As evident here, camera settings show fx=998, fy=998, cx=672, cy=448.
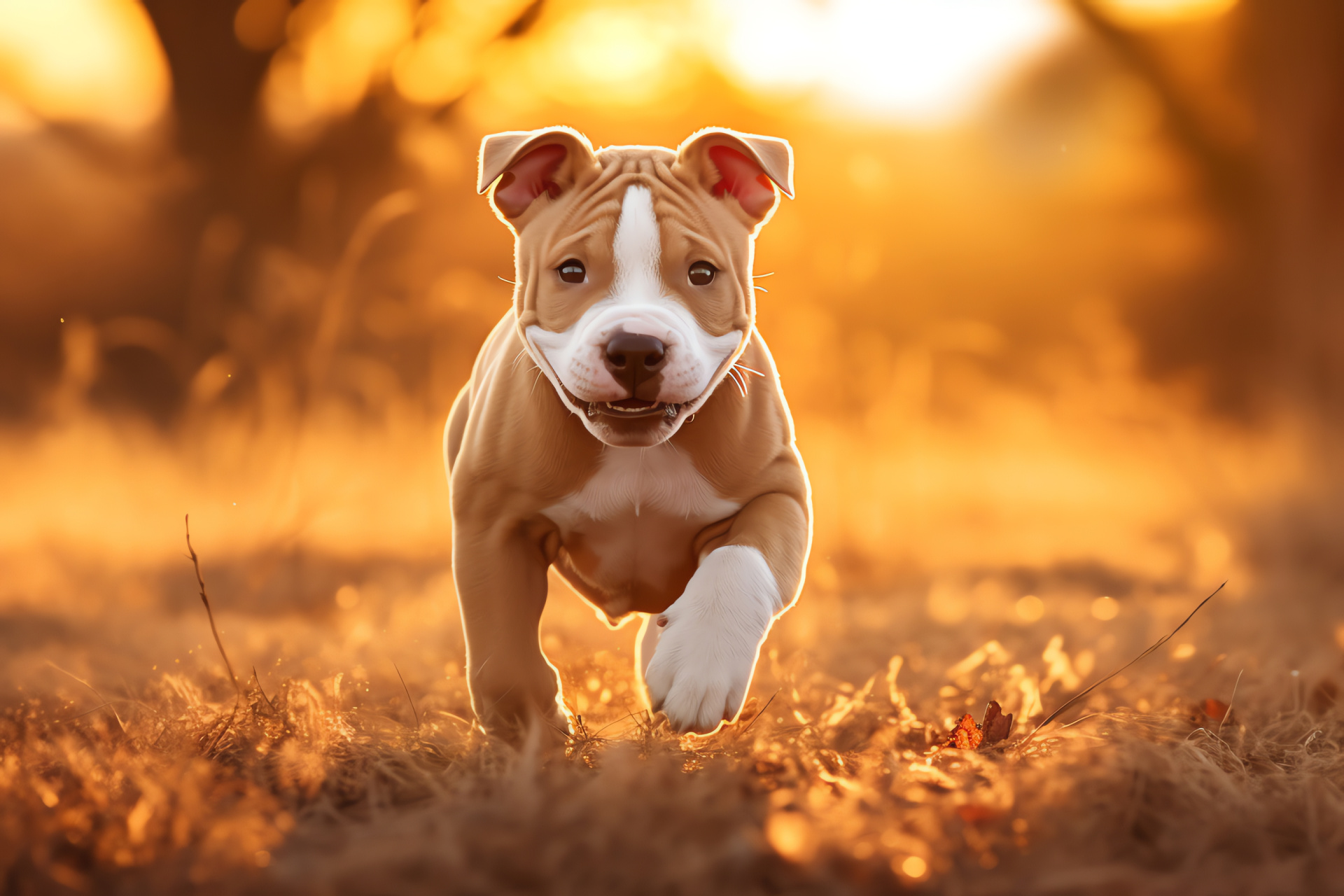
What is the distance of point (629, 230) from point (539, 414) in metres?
0.69

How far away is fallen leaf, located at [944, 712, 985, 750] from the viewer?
330 cm

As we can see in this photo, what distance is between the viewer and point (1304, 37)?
862 cm

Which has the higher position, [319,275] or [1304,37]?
[1304,37]

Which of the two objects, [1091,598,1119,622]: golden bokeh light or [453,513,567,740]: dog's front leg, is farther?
[1091,598,1119,622]: golden bokeh light

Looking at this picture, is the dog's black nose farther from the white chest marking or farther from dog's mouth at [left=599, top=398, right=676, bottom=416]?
the white chest marking

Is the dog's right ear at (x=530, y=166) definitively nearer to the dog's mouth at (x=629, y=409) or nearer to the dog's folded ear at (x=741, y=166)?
the dog's folded ear at (x=741, y=166)

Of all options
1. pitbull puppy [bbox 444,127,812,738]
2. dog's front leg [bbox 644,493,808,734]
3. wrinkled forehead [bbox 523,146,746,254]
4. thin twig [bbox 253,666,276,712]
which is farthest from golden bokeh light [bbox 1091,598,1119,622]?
thin twig [bbox 253,666,276,712]

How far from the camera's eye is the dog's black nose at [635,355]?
2.78m

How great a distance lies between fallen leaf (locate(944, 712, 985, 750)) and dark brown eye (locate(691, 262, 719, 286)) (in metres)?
1.71

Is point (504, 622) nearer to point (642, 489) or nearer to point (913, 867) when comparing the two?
point (642, 489)

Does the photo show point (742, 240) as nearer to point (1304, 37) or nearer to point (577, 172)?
point (577, 172)

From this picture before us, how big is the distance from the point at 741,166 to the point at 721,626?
165 centimetres

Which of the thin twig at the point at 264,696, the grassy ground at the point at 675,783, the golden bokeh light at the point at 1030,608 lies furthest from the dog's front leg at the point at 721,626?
the golden bokeh light at the point at 1030,608

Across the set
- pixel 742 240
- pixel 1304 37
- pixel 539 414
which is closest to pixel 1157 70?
pixel 1304 37
